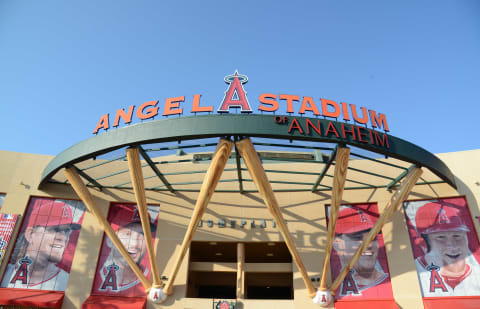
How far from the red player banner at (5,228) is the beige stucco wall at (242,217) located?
1.78 feet

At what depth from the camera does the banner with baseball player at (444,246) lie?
25906 mm

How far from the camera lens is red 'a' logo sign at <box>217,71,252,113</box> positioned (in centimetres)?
2038

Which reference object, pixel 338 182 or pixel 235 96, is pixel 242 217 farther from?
pixel 235 96

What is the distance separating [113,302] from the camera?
85.9 feet

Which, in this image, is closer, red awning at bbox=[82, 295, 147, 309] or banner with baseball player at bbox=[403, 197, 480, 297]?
red awning at bbox=[82, 295, 147, 309]

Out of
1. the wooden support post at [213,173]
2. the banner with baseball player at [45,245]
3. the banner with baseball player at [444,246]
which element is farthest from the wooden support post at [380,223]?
the banner with baseball player at [45,245]

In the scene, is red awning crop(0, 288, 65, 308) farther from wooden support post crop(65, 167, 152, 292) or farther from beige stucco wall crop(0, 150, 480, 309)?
wooden support post crop(65, 167, 152, 292)

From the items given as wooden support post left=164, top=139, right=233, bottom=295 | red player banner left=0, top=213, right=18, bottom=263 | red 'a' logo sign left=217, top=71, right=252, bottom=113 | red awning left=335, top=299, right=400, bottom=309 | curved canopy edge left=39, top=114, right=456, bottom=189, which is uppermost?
red 'a' logo sign left=217, top=71, right=252, bottom=113

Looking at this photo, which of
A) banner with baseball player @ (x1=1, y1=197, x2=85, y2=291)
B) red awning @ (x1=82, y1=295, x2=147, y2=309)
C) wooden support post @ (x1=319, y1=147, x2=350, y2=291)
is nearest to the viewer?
wooden support post @ (x1=319, y1=147, x2=350, y2=291)

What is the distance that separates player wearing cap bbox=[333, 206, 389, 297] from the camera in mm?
26938

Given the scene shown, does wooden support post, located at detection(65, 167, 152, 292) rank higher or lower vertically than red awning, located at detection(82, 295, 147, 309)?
higher

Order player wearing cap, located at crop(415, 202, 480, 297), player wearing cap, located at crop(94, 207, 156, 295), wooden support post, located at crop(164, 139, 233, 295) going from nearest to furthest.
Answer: wooden support post, located at crop(164, 139, 233, 295) → player wearing cap, located at crop(415, 202, 480, 297) → player wearing cap, located at crop(94, 207, 156, 295)

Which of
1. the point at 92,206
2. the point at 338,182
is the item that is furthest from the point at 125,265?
the point at 338,182

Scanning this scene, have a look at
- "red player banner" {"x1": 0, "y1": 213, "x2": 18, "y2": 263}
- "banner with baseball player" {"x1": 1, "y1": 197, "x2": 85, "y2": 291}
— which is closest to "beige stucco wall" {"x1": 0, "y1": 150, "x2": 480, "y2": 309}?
"red player banner" {"x1": 0, "y1": 213, "x2": 18, "y2": 263}
